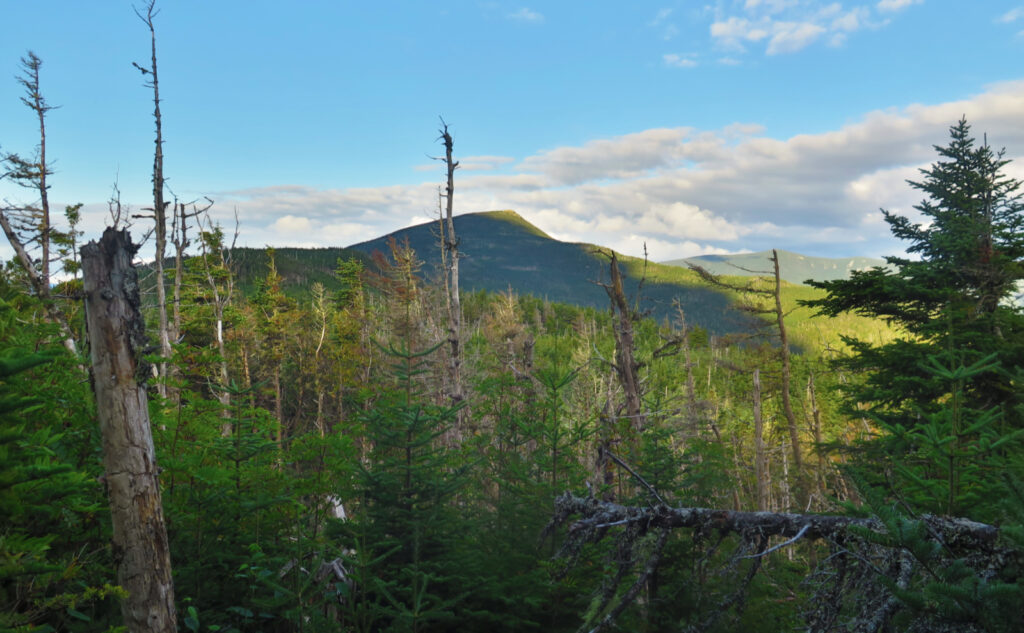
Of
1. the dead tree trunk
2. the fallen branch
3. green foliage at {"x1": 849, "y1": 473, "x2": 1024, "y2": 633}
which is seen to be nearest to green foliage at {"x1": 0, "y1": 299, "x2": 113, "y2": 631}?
the fallen branch

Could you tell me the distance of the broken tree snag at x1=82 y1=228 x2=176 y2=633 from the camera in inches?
168

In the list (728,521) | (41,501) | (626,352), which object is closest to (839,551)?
(728,521)

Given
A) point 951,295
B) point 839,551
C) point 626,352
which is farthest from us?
point 951,295

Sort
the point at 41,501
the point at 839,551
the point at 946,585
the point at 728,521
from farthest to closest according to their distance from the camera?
the point at 41,501, the point at 728,521, the point at 839,551, the point at 946,585

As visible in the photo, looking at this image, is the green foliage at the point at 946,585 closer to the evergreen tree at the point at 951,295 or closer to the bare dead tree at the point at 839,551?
the bare dead tree at the point at 839,551

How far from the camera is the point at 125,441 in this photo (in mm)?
4344

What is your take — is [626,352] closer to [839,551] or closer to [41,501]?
[839,551]

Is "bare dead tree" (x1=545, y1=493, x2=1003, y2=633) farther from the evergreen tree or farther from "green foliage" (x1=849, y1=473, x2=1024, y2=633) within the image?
the evergreen tree

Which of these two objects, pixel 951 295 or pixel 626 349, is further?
pixel 951 295

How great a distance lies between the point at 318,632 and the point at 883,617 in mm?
3822

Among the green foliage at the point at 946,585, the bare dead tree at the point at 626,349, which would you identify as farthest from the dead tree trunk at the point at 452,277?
the green foliage at the point at 946,585

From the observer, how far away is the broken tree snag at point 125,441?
14.0 feet

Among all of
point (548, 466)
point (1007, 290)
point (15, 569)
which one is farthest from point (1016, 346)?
point (15, 569)

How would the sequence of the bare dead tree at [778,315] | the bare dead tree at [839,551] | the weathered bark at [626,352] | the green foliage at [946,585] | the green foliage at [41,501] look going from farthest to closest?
the bare dead tree at [778,315]
the weathered bark at [626,352]
the green foliage at [41,501]
the bare dead tree at [839,551]
the green foliage at [946,585]
